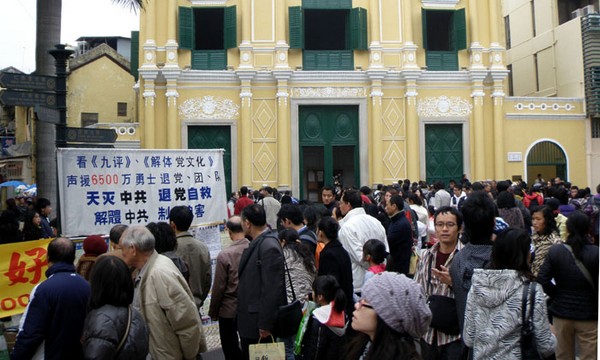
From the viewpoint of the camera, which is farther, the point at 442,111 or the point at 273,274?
the point at 442,111

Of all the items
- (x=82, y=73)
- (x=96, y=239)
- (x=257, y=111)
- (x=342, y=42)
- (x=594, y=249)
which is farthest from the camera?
(x=82, y=73)

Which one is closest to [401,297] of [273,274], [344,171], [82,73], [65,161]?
[273,274]

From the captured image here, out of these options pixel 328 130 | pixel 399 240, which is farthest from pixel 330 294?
pixel 328 130

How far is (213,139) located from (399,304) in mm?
19492

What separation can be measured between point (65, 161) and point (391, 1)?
18.2 meters

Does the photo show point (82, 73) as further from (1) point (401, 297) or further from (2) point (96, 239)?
(1) point (401, 297)

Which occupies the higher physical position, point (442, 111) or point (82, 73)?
point (82, 73)

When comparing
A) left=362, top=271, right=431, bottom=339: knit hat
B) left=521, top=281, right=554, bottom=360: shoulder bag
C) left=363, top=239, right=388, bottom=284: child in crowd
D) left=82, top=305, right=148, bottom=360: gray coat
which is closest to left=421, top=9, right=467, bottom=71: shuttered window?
left=363, top=239, right=388, bottom=284: child in crowd

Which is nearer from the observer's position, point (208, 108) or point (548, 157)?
point (208, 108)

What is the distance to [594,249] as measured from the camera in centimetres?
530

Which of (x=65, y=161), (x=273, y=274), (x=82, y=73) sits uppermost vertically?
(x=82, y=73)

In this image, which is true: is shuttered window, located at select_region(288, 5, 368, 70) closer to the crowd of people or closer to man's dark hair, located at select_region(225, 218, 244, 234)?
the crowd of people

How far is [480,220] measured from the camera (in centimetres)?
470

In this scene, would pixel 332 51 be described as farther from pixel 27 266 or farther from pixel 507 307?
pixel 507 307
